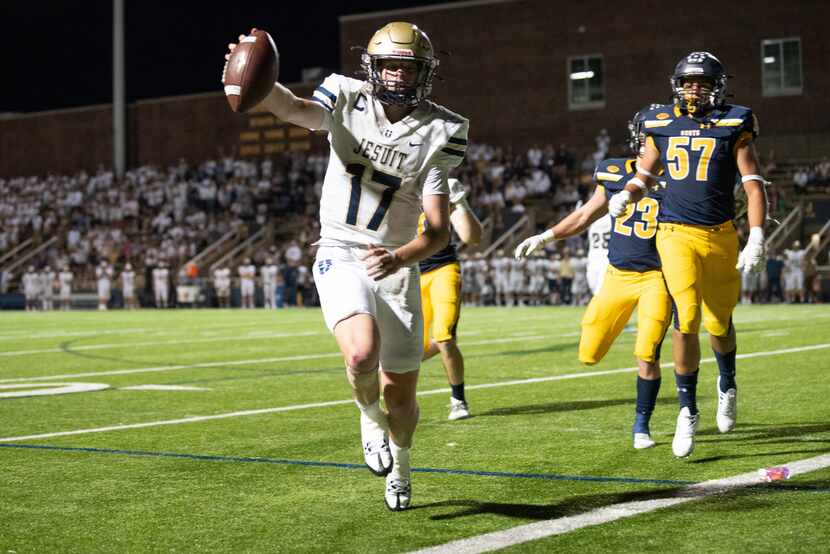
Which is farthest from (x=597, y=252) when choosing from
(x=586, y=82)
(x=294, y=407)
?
(x=586, y=82)

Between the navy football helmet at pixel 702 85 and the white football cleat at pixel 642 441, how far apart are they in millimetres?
1630

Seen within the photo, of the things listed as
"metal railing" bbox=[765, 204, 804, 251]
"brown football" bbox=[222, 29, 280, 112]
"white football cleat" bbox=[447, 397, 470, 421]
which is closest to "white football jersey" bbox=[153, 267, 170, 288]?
"metal railing" bbox=[765, 204, 804, 251]

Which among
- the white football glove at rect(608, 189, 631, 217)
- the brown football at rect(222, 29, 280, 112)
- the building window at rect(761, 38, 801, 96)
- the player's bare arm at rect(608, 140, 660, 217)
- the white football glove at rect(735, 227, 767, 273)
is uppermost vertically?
the building window at rect(761, 38, 801, 96)

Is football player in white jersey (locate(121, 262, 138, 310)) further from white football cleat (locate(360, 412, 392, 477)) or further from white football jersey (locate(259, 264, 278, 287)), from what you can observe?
white football cleat (locate(360, 412, 392, 477))

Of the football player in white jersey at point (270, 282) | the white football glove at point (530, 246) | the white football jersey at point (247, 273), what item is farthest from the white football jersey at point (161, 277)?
the white football glove at point (530, 246)

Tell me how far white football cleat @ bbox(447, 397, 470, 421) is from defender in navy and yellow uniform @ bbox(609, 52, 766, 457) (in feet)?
5.87

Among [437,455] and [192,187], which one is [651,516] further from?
[192,187]

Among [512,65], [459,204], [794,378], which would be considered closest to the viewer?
[459,204]

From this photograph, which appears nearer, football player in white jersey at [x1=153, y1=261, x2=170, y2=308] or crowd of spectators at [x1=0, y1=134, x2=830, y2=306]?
crowd of spectators at [x1=0, y1=134, x2=830, y2=306]

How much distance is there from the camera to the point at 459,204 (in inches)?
272

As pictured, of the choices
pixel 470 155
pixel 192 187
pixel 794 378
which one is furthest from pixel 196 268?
pixel 794 378

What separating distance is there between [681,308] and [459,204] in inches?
56.2

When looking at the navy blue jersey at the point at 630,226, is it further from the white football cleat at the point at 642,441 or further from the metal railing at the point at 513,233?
the metal railing at the point at 513,233

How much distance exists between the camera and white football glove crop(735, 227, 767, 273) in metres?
5.96
